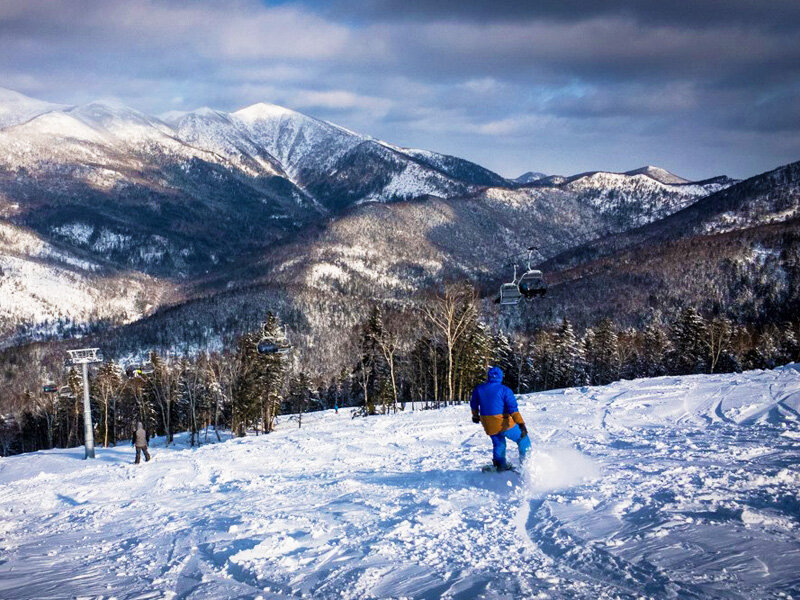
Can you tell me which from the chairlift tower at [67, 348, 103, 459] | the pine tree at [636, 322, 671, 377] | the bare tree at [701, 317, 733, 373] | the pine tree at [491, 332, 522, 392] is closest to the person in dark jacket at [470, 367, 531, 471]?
the chairlift tower at [67, 348, 103, 459]

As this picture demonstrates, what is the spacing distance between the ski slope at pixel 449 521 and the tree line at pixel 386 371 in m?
20.5

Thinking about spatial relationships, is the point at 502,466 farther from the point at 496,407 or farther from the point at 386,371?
→ the point at 386,371

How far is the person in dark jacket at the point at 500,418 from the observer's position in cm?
939

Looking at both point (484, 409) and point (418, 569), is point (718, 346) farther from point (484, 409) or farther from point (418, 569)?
point (418, 569)

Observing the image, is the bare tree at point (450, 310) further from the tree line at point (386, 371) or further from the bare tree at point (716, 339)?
the bare tree at point (716, 339)

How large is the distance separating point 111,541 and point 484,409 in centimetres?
627

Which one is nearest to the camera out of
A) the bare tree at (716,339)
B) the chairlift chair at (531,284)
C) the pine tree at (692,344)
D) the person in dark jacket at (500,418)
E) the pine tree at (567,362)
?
the person in dark jacket at (500,418)

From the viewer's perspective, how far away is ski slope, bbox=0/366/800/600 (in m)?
5.60

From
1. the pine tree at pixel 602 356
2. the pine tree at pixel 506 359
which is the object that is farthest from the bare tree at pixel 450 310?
the pine tree at pixel 602 356

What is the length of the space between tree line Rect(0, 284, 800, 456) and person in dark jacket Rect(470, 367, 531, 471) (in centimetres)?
2195

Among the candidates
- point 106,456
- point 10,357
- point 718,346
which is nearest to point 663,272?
point 718,346

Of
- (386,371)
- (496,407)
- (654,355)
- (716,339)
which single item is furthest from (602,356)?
(496,407)

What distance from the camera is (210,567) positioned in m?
6.60

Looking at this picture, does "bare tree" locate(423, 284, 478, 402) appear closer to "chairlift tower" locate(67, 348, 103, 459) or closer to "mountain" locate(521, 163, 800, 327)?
"chairlift tower" locate(67, 348, 103, 459)
